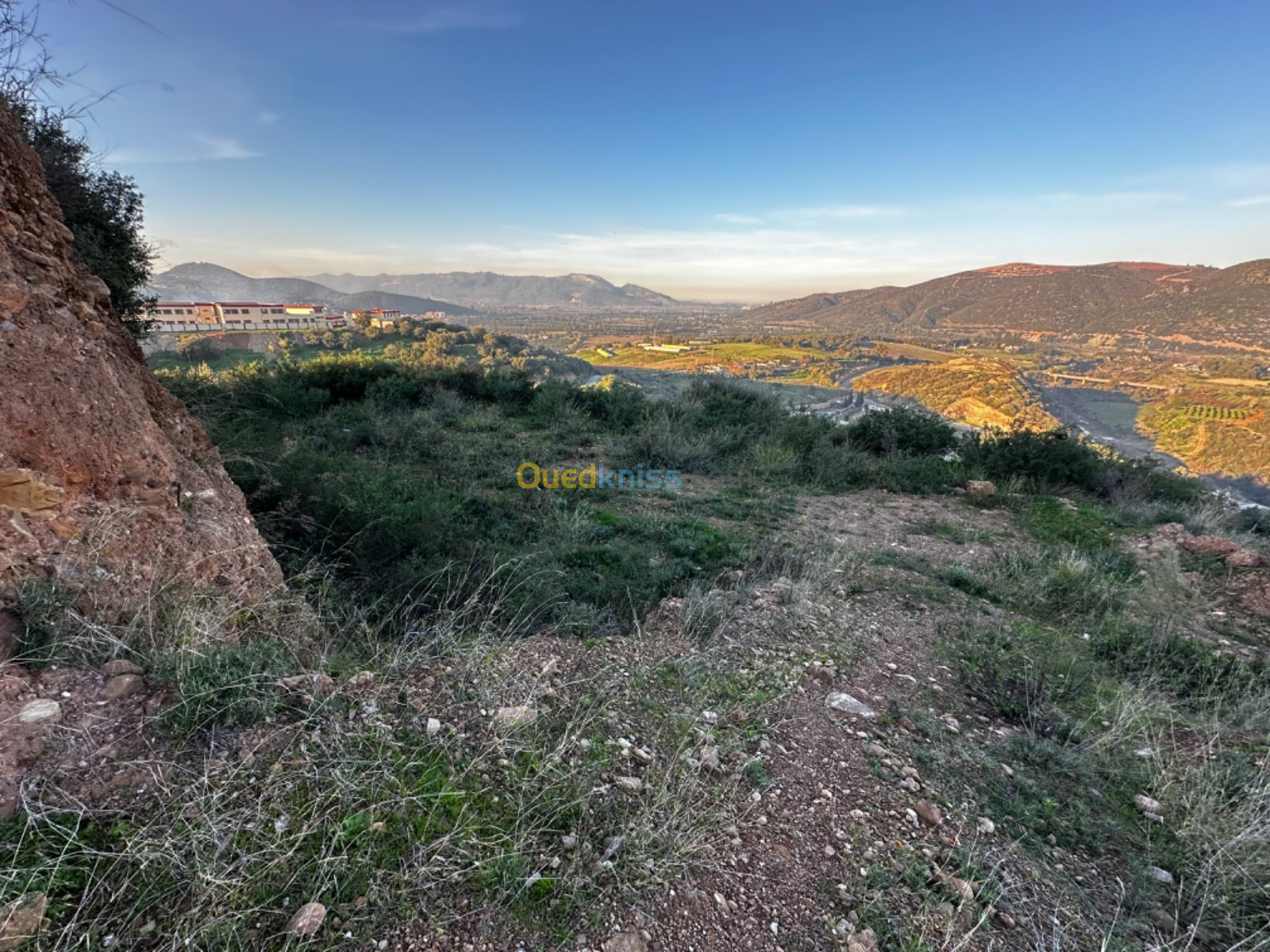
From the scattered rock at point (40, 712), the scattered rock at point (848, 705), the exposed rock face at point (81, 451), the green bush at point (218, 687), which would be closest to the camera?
the scattered rock at point (40, 712)

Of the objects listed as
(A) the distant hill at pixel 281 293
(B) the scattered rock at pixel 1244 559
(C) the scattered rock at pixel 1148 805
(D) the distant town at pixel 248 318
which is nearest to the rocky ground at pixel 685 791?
(C) the scattered rock at pixel 1148 805

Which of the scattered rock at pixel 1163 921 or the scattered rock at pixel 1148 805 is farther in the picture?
the scattered rock at pixel 1148 805

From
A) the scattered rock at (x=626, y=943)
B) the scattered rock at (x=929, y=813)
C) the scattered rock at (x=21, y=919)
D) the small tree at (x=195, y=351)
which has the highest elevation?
the small tree at (x=195, y=351)

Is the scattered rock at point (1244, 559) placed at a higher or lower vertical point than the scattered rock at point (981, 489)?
lower

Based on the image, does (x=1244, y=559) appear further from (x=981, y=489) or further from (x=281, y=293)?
(x=281, y=293)

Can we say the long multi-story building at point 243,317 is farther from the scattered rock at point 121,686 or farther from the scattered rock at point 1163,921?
the scattered rock at point 1163,921

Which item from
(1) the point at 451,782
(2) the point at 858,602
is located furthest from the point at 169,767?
(2) the point at 858,602

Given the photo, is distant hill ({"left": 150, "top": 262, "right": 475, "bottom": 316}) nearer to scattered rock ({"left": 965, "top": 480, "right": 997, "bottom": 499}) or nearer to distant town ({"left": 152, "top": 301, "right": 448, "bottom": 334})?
distant town ({"left": 152, "top": 301, "right": 448, "bottom": 334})

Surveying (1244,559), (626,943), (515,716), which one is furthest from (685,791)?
(1244,559)
